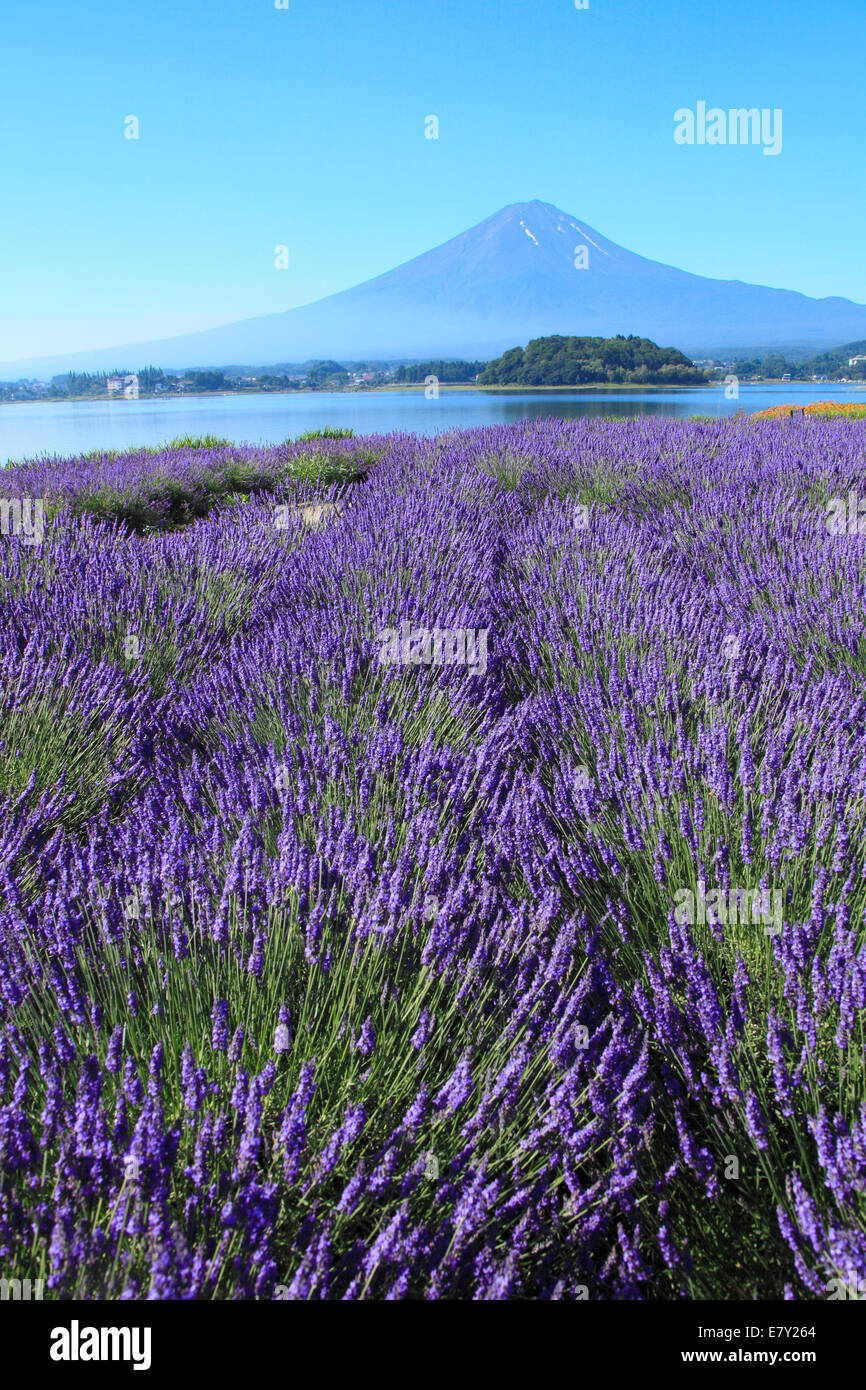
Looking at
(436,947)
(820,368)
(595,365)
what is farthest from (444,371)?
(436,947)

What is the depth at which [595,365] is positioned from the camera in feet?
123

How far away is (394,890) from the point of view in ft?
3.67

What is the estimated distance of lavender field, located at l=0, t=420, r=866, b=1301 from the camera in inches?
30.5

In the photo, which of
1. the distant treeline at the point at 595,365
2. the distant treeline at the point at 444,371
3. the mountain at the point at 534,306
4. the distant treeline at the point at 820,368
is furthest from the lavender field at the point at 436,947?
the mountain at the point at 534,306

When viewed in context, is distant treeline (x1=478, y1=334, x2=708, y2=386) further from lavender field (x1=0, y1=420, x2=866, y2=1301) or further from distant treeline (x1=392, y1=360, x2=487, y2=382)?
lavender field (x1=0, y1=420, x2=866, y2=1301)

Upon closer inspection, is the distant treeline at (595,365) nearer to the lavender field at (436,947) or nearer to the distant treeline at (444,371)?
the distant treeline at (444,371)

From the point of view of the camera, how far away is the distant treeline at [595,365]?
123 ft

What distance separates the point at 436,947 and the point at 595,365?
1613 inches

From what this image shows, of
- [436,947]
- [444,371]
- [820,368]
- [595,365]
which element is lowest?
[436,947]

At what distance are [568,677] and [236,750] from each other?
107 cm

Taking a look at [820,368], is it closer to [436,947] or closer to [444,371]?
[444,371]

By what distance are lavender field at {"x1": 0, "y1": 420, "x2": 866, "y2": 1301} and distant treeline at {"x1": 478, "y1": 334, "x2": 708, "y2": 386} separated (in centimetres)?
3849

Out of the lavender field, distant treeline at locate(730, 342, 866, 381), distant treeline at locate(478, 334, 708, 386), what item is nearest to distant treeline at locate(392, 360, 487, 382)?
distant treeline at locate(478, 334, 708, 386)
